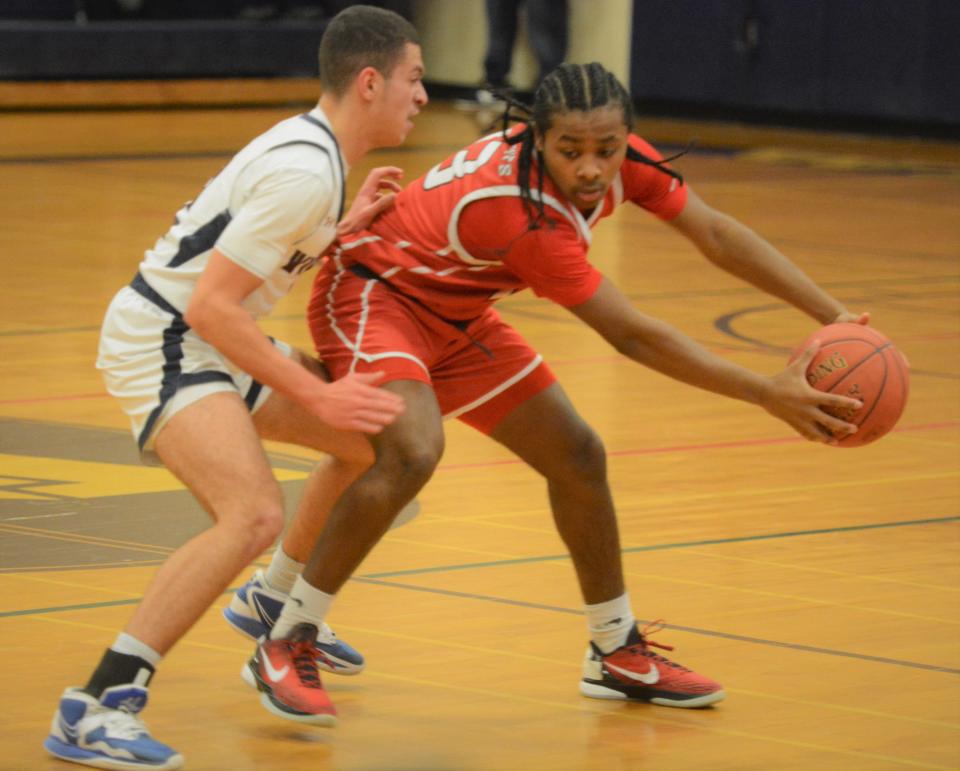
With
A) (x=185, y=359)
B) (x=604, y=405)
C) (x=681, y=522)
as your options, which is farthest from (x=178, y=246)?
(x=604, y=405)

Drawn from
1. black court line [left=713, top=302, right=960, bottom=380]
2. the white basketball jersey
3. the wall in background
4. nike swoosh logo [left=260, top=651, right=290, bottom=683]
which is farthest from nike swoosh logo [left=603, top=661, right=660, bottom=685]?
the wall in background

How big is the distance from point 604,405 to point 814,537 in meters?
1.81

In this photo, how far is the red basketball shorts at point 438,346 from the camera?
Result: 13.6 feet

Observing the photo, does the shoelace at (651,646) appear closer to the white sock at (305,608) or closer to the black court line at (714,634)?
the black court line at (714,634)

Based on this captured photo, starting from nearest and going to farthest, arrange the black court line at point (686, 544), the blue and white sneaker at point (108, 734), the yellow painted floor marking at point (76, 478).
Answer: the blue and white sneaker at point (108, 734) → the black court line at point (686, 544) → the yellow painted floor marking at point (76, 478)

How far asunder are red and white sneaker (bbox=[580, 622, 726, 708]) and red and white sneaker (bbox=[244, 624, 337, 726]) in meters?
0.58

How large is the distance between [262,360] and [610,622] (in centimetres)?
103

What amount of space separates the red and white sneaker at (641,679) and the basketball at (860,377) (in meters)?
0.57

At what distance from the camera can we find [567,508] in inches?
165

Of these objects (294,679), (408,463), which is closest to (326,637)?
(294,679)

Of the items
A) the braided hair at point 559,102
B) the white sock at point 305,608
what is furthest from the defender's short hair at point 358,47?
the white sock at point 305,608

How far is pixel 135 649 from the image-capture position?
144 inches

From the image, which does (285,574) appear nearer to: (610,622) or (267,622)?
(267,622)

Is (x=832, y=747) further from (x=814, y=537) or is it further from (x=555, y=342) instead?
(x=555, y=342)
